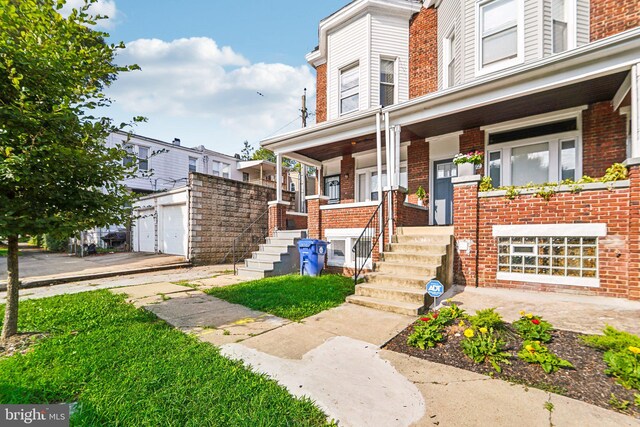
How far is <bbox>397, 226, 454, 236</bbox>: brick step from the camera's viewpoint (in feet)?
21.3

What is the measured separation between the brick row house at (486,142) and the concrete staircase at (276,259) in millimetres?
733

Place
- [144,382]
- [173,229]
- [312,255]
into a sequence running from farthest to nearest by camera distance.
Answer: [173,229], [312,255], [144,382]

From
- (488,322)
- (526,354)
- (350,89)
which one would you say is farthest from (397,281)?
(350,89)

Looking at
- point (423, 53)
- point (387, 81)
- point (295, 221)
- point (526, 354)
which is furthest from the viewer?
point (295, 221)

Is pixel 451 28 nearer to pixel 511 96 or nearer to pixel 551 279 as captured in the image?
pixel 511 96

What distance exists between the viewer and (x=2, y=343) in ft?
11.4

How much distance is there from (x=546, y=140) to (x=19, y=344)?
10856 mm

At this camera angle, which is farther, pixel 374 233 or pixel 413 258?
pixel 374 233

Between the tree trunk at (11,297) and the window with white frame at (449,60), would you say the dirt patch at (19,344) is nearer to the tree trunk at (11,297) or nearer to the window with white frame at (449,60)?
the tree trunk at (11,297)

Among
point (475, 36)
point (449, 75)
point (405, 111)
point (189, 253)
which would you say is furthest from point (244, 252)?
point (475, 36)

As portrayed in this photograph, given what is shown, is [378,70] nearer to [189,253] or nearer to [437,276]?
[437,276]

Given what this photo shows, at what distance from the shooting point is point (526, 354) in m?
2.98

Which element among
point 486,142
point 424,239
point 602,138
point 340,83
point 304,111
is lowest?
point 424,239

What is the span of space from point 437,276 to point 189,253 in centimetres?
892
